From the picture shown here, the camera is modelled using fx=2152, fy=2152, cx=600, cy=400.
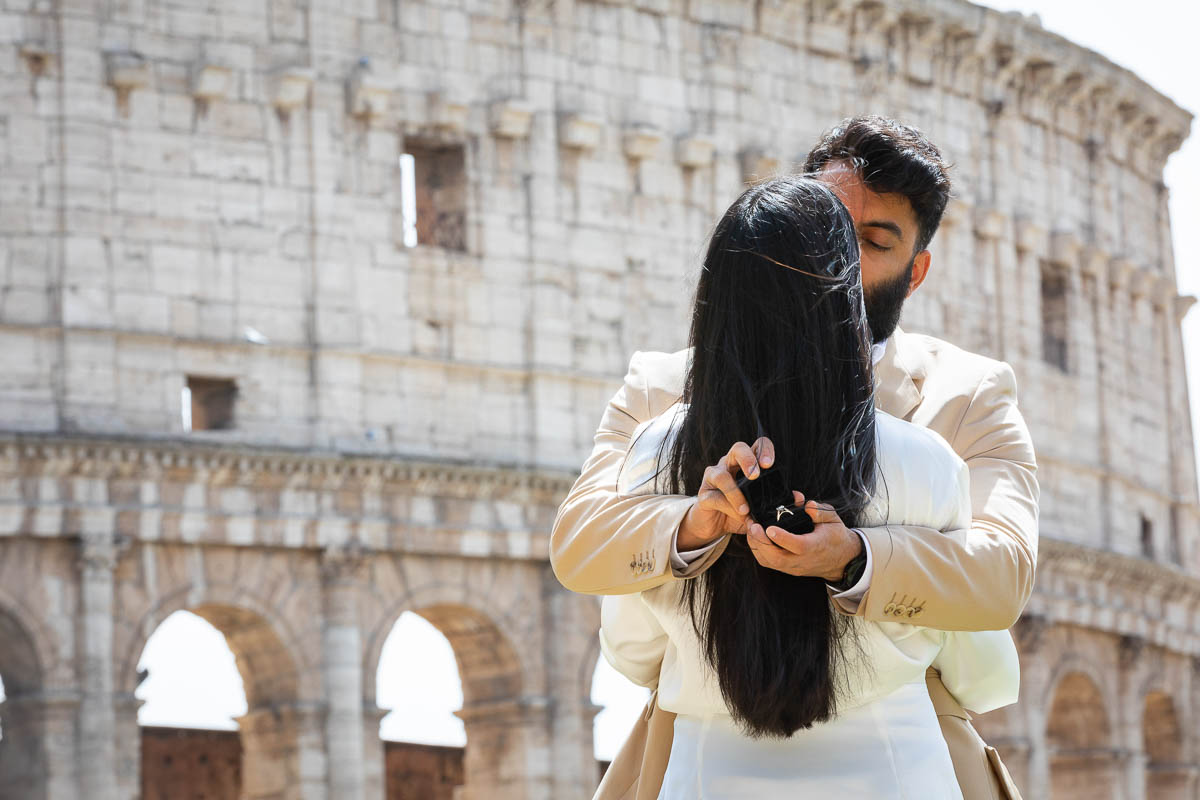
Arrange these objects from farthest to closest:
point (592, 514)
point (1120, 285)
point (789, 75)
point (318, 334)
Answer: point (1120, 285)
point (789, 75)
point (318, 334)
point (592, 514)

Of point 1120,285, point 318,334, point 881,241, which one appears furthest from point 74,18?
point 881,241

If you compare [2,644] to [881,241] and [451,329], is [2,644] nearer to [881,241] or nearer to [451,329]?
[451,329]

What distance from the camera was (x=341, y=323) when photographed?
20.7 metres

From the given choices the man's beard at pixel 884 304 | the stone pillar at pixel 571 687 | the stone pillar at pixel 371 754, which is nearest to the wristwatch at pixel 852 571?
the man's beard at pixel 884 304

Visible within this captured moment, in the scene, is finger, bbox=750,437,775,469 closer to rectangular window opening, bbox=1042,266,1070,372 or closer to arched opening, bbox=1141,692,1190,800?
rectangular window opening, bbox=1042,266,1070,372

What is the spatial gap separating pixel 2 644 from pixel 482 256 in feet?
20.1

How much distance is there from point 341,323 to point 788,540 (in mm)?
18244

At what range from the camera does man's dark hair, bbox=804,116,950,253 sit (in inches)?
133

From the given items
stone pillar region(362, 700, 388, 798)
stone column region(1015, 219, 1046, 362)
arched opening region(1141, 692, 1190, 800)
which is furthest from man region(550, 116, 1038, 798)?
arched opening region(1141, 692, 1190, 800)

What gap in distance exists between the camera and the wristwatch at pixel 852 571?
2.82 m

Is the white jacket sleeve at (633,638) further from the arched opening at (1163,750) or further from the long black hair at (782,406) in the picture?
the arched opening at (1163,750)

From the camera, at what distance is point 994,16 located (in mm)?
27391

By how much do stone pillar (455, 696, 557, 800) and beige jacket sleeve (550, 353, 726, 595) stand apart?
59.8ft

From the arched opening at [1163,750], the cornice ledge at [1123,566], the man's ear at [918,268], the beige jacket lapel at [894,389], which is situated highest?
the cornice ledge at [1123,566]
